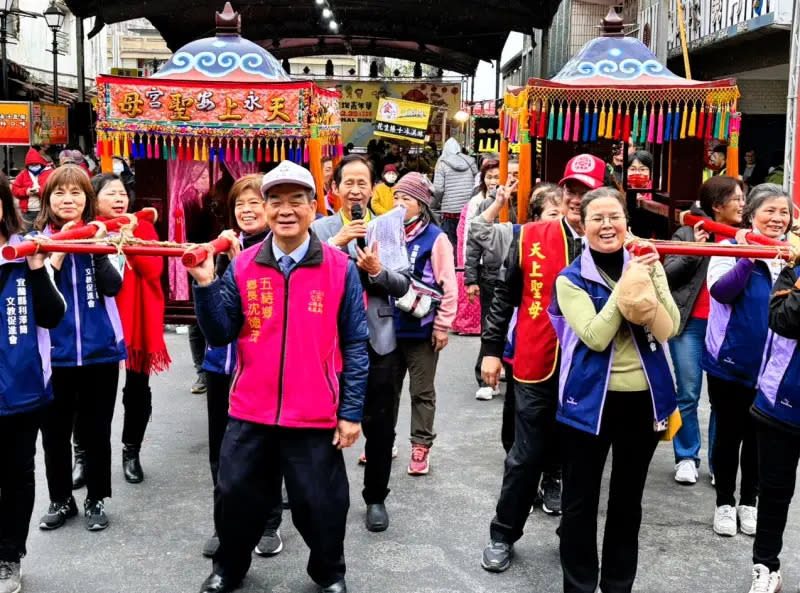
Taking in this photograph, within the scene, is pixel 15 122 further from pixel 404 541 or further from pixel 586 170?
pixel 586 170

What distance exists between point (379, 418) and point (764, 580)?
1915 millimetres

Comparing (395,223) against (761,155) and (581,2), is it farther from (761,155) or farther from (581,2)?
(581,2)

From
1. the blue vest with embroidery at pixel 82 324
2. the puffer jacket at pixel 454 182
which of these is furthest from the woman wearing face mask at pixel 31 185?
the blue vest with embroidery at pixel 82 324

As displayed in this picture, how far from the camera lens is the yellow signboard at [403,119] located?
16031 mm

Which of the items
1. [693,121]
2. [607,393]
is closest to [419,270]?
[607,393]

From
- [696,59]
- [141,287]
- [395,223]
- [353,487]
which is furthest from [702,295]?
[696,59]

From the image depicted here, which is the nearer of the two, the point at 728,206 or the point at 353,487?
Answer: the point at 728,206

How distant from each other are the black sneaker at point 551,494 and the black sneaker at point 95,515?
231 cm

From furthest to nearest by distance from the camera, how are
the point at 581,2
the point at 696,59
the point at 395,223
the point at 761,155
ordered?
the point at 581,2
the point at 696,59
the point at 761,155
the point at 395,223

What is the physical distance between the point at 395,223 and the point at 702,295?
1.88 m

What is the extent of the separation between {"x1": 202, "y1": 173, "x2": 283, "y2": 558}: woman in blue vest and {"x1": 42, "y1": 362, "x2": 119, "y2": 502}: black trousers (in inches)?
24.1

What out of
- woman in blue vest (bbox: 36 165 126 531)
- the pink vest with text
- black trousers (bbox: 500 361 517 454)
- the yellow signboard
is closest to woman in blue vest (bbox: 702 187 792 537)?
black trousers (bbox: 500 361 517 454)

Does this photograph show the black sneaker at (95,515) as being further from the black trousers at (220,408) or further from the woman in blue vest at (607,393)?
the woman in blue vest at (607,393)

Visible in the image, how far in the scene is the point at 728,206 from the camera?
16.4ft
